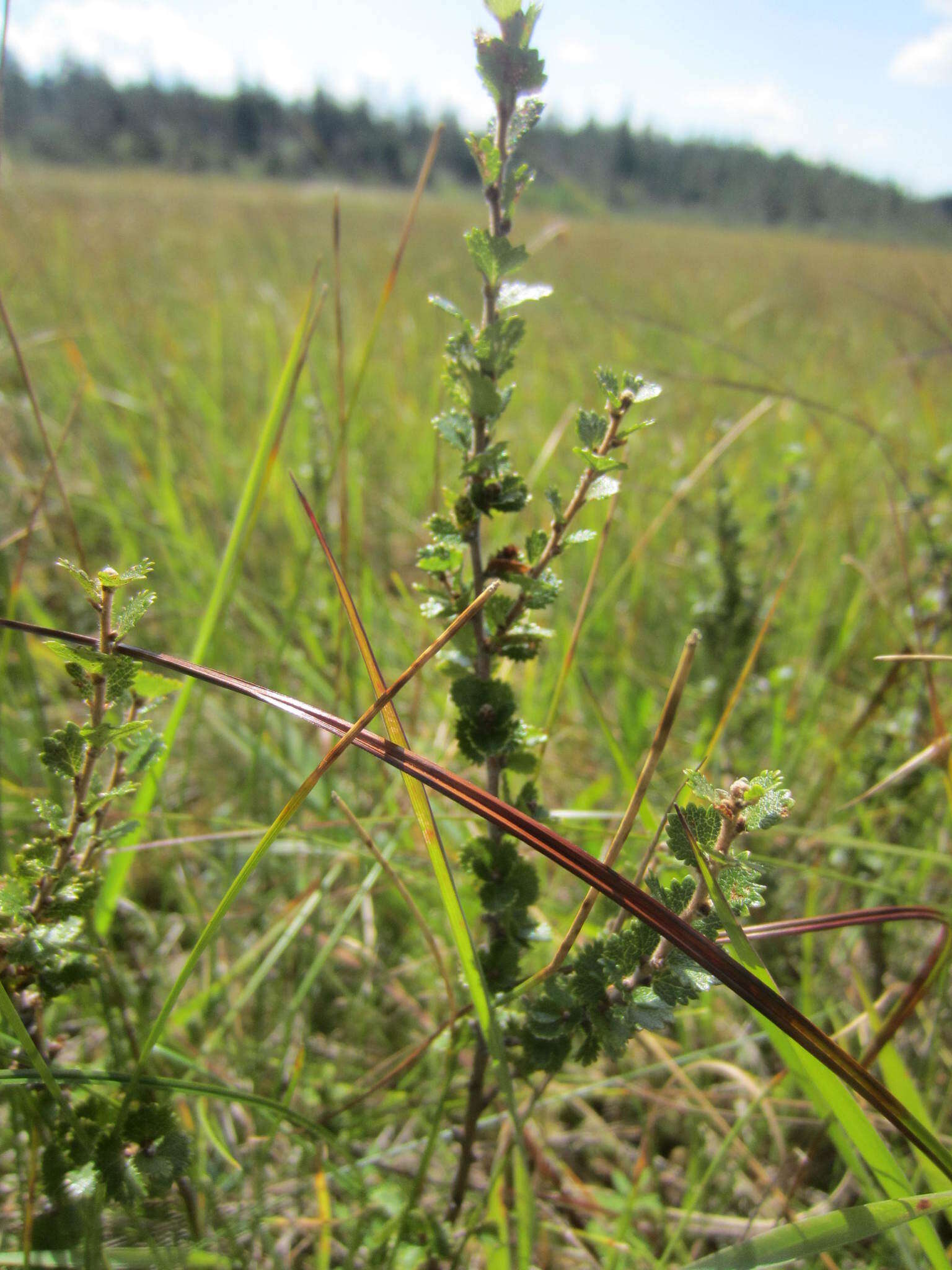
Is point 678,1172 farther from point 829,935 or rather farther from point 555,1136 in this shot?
point 829,935

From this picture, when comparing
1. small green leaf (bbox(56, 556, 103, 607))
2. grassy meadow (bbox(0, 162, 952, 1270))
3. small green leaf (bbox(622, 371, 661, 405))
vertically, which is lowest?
grassy meadow (bbox(0, 162, 952, 1270))

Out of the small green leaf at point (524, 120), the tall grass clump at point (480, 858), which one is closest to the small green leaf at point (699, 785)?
the tall grass clump at point (480, 858)

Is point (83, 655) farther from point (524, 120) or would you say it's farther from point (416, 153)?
point (416, 153)

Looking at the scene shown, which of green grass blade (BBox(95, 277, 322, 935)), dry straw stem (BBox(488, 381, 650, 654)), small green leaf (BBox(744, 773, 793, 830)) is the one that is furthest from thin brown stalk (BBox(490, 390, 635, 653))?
green grass blade (BBox(95, 277, 322, 935))

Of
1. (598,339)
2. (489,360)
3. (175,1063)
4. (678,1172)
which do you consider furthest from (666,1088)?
(598,339)

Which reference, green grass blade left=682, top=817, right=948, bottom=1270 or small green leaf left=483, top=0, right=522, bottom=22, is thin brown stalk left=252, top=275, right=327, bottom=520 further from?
green grass blade left=682, top=817, right=948, bottom=1270

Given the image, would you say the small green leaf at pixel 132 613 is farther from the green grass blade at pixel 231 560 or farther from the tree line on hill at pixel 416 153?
the tree line on hill at pixel 416 153

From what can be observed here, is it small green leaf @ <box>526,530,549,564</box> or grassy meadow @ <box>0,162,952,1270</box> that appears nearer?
small green leaf @ <box>526,530,549,564</box>

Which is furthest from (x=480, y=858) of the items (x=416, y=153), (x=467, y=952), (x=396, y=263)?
(x=416, y=153)
